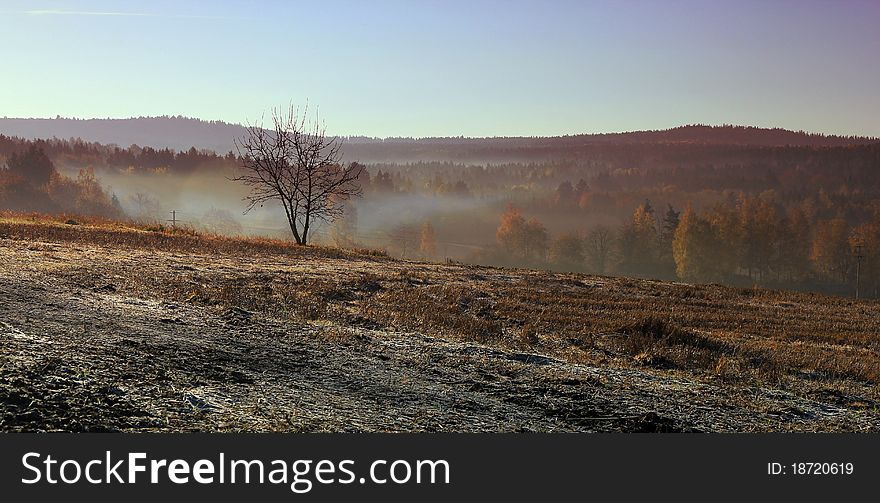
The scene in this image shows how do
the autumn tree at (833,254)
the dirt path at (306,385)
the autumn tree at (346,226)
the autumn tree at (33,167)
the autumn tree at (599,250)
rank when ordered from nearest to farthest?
→ the dirt path at (306,385) < the autumn tree at (833,254) < the autumn tree at (33,167) < the autumn tree at (599,250) < the autumn tree at (346,226)

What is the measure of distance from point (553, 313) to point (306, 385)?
8.96m

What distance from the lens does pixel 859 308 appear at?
24312mm

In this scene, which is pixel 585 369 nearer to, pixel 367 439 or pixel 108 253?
pixel 367 439

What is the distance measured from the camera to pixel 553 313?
55.2 ft

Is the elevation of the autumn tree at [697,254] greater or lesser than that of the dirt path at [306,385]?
lesser

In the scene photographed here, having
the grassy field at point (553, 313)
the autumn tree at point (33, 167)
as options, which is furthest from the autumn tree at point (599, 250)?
the grassy field at point (553, 313)

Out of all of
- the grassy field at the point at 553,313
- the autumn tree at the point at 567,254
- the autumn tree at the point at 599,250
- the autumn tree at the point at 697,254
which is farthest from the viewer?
the autumn tree at the point at 599,250

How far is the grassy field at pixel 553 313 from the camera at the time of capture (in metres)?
10.6

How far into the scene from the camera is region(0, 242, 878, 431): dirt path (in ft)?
23.7

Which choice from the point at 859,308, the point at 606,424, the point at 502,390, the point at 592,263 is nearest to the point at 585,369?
the point at 502,390

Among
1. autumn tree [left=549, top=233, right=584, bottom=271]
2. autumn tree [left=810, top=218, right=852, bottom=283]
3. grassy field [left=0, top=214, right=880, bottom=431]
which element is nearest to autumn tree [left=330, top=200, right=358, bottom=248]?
autumn tree [left=549, top=233, right=584, bottom=271]

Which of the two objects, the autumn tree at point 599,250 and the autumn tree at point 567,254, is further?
the autumn tree at point 599,250

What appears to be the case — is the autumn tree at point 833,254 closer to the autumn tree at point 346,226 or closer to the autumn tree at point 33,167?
the autumn tree at point 346,226

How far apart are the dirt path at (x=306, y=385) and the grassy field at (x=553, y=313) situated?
0.13 metres
